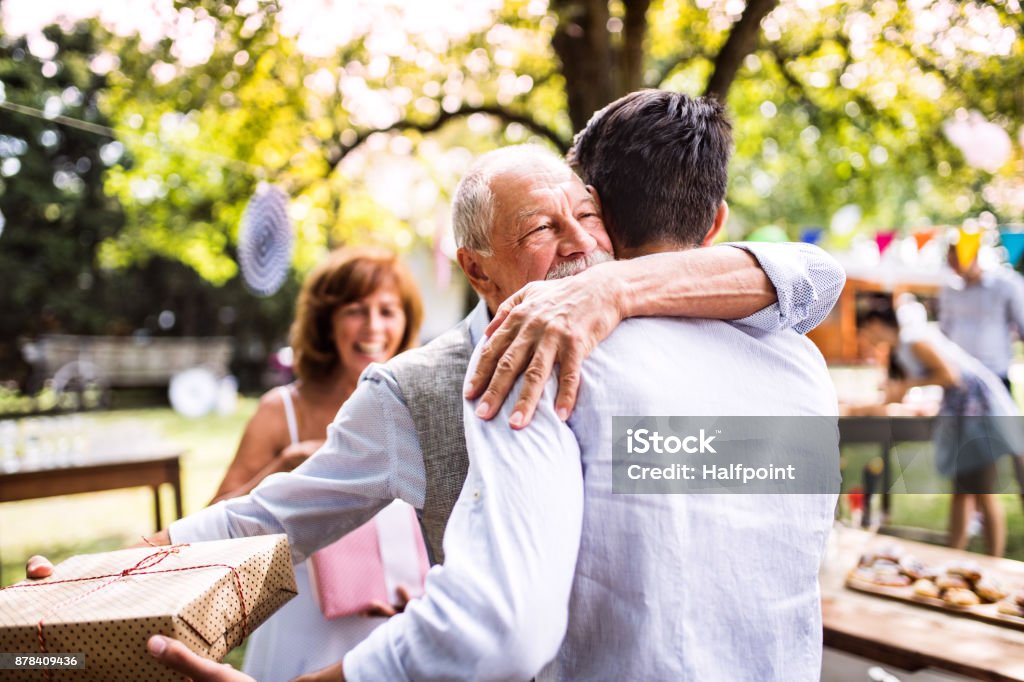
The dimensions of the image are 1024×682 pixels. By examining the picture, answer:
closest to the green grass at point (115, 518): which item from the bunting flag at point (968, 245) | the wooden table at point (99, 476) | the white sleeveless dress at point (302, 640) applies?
the wooden table at point (99, 476)

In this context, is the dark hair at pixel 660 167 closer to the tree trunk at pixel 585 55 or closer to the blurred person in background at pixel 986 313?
the tree trunk at pixel 585 55

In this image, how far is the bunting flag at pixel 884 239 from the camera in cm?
683

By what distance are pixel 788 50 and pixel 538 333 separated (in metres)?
7.04

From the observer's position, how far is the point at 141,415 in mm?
14383

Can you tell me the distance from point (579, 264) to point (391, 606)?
124 centimetres

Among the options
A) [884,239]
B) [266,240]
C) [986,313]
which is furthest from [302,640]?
[884,239]

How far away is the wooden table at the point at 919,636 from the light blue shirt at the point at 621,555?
3.37 ft

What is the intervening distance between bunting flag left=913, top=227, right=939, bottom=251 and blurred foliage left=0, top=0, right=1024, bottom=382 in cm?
95

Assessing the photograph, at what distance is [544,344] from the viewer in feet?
3.40

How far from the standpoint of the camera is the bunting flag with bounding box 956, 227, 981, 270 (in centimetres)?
523

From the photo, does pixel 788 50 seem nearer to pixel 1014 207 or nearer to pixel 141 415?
pixel 1014 207

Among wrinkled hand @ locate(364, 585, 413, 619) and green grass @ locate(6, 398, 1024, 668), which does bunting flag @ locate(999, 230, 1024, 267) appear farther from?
wrinkled hand @ locate(364, 585, 413, 619)

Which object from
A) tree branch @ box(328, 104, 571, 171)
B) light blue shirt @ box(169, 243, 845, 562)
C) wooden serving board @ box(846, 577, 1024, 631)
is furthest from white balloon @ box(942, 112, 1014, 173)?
light blue shirt @ box(169, 243, 845, 562)

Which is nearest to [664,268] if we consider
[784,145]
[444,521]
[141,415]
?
[444,521]
